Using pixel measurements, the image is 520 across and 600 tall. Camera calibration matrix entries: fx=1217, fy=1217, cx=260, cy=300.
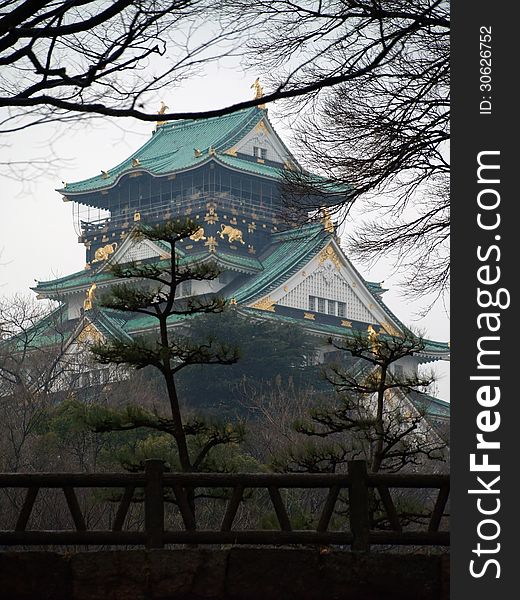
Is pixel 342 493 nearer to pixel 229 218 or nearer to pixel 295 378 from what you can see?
pixel 295 378

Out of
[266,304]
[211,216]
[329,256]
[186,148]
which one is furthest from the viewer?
[186,148]

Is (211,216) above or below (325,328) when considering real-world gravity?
above

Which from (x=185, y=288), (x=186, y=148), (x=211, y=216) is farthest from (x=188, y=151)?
(x=185, y=288)

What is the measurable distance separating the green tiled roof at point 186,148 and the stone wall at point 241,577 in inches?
1429

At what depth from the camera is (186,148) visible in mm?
47750

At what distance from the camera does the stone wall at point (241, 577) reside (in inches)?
313

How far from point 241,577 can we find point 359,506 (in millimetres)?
918

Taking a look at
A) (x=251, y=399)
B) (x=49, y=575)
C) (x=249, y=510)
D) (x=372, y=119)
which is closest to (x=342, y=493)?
(x=249, y=510)

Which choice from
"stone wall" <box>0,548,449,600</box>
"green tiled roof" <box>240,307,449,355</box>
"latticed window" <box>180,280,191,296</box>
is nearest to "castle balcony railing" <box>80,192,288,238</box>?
"latticed window" <box>180,280,191,296</box>

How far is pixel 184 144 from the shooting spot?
1916 inches

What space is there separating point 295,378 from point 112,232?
47.7ft

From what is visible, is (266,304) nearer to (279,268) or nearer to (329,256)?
(279,268)

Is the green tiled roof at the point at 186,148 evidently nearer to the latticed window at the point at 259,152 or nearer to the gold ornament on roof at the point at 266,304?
the latticed window at the point at 259,152

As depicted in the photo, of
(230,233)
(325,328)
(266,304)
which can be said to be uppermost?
(230,233)
